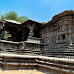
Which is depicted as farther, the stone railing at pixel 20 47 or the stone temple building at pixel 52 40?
the stone railing at pixel 20 47

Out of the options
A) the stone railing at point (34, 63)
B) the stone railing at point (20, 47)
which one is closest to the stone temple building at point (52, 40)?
the stone railing at point (20, 47)

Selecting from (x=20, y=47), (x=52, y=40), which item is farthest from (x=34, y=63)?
(x=52, y=40)

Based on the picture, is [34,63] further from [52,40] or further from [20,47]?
[52,40]

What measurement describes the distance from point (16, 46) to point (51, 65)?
21.9 feet

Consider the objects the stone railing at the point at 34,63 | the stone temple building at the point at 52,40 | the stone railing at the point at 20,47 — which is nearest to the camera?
the stone railing at the point at 34,63

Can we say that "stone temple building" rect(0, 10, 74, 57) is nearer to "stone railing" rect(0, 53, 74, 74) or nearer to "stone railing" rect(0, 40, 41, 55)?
→ "stone railing" rect(0, 40, 41, 55)

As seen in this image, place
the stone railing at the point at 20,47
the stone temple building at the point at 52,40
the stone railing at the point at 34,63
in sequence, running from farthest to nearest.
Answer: the stone railing at the point at 20,47, the stone temple building at the point at 52,40, the stone railing at the point at 34,63

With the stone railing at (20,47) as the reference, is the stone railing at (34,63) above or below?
below

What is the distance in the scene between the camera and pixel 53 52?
23.5 ft

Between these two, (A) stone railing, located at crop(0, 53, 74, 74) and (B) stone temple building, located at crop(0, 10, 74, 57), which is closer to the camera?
(A) stone railing, located at crop(0, 53, 74, 74)

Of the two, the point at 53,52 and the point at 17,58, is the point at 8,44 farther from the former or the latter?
the point at 17,58

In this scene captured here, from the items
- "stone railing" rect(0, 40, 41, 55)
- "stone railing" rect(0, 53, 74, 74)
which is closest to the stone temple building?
"stone railing" rect(0, 40, 41, 55)

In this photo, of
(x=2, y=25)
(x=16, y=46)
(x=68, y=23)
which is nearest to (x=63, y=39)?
(x=68, y=23)

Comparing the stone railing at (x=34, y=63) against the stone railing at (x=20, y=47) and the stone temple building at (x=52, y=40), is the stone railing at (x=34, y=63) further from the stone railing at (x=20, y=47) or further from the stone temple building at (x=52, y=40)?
the stone railing at (x=20, y=47)
